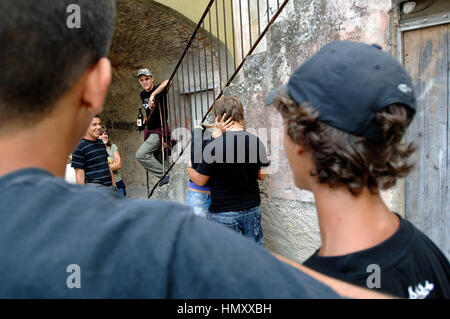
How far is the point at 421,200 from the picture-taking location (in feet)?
7.70

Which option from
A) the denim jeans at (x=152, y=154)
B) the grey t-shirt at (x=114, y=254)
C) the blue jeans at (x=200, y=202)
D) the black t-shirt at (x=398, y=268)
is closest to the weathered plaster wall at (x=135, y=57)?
the denim jeans at (x=152, y=154)

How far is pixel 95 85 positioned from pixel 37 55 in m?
0.13

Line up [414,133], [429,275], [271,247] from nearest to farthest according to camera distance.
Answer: [429,275] < [414,133] < [271,247]

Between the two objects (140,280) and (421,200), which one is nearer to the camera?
(140,280)

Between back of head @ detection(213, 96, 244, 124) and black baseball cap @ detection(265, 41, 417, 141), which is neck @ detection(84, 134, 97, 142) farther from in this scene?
black baseball cap @ detection(265, 41, 417, 141)

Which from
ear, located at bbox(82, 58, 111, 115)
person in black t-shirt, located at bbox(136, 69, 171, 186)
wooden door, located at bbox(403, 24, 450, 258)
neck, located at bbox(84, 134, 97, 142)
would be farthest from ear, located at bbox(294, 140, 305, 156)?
person in black t-shirt, located at bbox(136, 69, 171, 186)

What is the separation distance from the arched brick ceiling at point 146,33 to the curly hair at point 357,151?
5.98 meters

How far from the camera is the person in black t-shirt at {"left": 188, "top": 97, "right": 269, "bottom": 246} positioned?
271cm

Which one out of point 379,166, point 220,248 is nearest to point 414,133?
point 379,166

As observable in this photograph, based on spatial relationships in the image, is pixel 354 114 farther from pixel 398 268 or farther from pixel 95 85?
pixel 95 85

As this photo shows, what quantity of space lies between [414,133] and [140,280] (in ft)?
7.82
